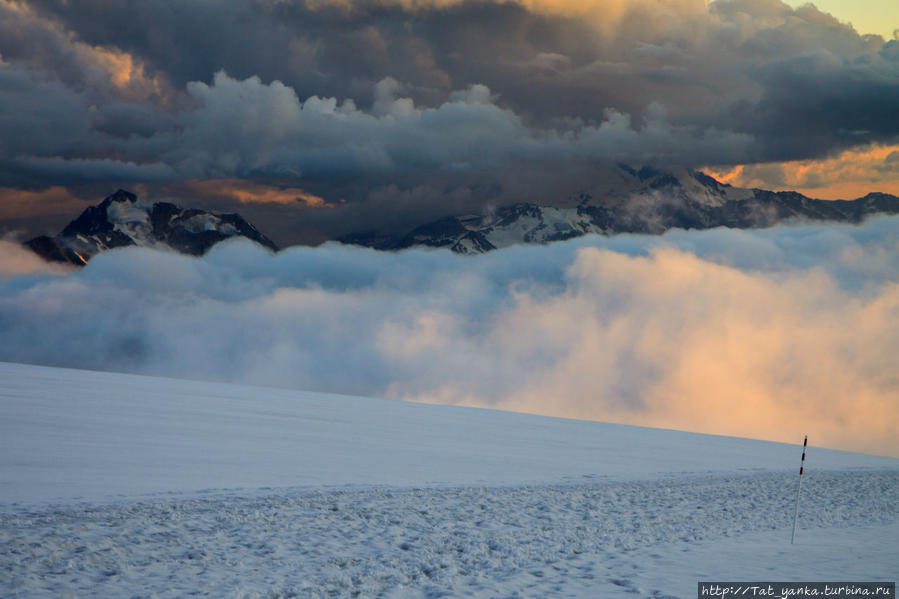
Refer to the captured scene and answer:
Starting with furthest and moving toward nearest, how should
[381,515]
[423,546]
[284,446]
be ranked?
[284,446] < [381,515] < [423,546]

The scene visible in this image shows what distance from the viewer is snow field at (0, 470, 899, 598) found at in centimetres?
1033

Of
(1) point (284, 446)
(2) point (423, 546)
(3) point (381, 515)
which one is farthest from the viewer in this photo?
(1) point (284, 446)

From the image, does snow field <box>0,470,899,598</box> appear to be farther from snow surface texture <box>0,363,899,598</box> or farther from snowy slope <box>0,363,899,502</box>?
snowy slope <box>0,363,899,502</box>

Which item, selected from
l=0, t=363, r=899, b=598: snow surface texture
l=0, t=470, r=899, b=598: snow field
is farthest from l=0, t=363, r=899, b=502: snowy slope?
l=0, t=470, r=899, b=598: snow field

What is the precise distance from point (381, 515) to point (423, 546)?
112 inches

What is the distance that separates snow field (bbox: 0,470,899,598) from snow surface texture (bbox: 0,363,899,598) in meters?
0.06

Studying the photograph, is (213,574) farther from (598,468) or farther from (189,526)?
(598,468)

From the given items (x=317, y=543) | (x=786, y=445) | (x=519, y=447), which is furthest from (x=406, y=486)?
(x=786, y=445)

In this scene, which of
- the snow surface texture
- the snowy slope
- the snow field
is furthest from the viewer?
the snowy slope

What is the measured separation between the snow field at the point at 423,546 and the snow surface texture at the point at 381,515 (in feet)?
0.18

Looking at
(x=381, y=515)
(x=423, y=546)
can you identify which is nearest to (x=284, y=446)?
(x=381, y=515)

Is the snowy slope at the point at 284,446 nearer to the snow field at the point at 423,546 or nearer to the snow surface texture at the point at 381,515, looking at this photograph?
the snow surface texture at the point at 381,515

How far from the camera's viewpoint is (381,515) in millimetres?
Result: 15383

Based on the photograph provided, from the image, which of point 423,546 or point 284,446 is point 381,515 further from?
point 284,446
